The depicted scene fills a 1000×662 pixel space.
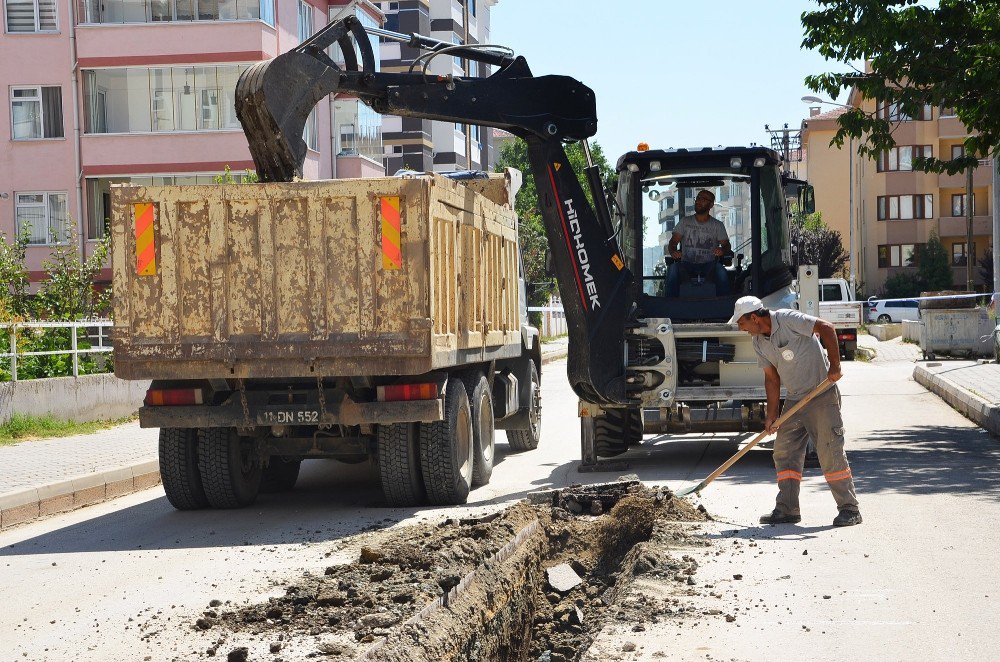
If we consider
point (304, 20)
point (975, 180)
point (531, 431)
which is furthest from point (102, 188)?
point (975, 180)

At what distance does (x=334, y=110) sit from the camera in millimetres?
37469

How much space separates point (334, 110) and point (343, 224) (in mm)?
28476

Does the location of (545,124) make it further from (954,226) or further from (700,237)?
(954,226)

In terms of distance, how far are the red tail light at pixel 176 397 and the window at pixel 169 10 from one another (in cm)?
2449

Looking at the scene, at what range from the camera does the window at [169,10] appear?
108ft

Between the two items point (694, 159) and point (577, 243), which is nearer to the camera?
point (577, 243)

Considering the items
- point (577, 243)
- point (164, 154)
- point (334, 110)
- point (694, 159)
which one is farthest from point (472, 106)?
point (334, 110)

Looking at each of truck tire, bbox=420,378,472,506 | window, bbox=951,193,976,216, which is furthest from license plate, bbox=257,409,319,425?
window, bbox=951,193,976,216

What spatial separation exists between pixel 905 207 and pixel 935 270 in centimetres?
726

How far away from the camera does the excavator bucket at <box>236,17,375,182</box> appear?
10250 mm

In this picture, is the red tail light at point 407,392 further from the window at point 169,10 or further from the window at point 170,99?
the window at point 169,10

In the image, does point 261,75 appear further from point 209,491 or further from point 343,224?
point 209,491

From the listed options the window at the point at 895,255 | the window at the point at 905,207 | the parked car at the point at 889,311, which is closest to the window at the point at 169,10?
the parked car at the point at 889,311

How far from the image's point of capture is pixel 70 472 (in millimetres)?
12500
